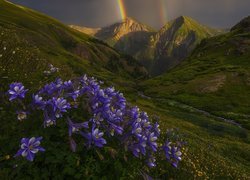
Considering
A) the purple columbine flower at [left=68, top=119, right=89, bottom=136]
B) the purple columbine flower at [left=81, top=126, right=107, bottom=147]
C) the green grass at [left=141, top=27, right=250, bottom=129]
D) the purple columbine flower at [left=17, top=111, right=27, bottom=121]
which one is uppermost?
the purple columbine flower at [left=17, top=111, right=27, bottom=121]

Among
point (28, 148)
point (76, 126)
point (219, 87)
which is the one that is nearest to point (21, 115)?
point (28, 148)

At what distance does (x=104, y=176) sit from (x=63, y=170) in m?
0.68

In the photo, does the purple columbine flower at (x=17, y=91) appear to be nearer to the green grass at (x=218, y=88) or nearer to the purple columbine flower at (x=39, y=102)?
the purple columbine flower at (x=39, y=102)

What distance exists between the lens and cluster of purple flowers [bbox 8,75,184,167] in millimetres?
5840

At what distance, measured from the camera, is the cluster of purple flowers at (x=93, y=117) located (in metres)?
5.84

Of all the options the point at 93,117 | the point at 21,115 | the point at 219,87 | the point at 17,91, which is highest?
the point at 17,91

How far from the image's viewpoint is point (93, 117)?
631 cm

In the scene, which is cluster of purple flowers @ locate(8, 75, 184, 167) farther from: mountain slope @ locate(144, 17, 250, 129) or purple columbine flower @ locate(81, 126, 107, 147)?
mountain slope @ locate(144, 17, 250, 129)

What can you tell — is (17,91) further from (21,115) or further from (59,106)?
(59,106)

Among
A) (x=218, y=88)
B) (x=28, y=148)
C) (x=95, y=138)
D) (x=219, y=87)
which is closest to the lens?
(x=28, y=148)

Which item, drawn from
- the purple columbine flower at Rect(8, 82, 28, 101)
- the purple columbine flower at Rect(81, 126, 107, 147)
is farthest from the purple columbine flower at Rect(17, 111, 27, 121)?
A: the purple columbine flower at Rect(81, 126, 107, 147)

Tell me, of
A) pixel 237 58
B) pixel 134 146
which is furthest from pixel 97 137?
pixel 237 58

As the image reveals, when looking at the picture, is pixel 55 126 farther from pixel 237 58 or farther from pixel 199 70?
pixel 237 58

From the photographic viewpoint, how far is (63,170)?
5.70 m
